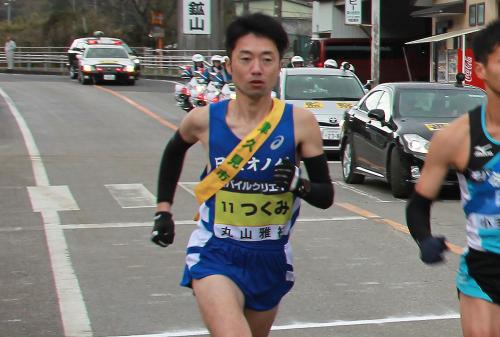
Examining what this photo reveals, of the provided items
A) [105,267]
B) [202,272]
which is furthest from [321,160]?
[105,267]

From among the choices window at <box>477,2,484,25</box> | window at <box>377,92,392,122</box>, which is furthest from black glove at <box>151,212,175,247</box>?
window at <box>477,2,484,25</box>

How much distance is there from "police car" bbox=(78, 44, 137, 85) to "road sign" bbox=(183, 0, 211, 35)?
6265 millimetres

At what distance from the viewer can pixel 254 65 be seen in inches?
188

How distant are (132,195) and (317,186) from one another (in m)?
9.73

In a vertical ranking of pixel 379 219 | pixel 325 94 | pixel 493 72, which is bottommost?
pixel 379 219

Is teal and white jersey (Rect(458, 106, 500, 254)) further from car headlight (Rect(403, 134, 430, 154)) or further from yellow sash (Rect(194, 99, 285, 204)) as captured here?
car headlight (Rect(403, 134, 430, 154))

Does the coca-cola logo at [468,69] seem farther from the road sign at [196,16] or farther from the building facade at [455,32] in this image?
the road sign at [196,16]

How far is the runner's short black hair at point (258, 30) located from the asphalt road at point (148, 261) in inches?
106

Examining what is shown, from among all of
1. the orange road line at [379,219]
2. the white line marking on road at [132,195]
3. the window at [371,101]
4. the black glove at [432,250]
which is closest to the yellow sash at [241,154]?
the black glove at [432,250]

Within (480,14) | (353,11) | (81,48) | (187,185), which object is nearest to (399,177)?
(187,185)

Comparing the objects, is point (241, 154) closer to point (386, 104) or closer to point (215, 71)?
point (386, 104)

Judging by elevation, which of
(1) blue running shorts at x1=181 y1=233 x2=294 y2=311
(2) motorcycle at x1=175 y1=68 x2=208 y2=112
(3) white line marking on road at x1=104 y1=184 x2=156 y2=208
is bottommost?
(3) white line marking on road at x1=104 y1=184 x2=156 y2=208

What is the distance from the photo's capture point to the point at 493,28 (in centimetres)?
443

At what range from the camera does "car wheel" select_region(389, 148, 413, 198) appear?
1380 cm
